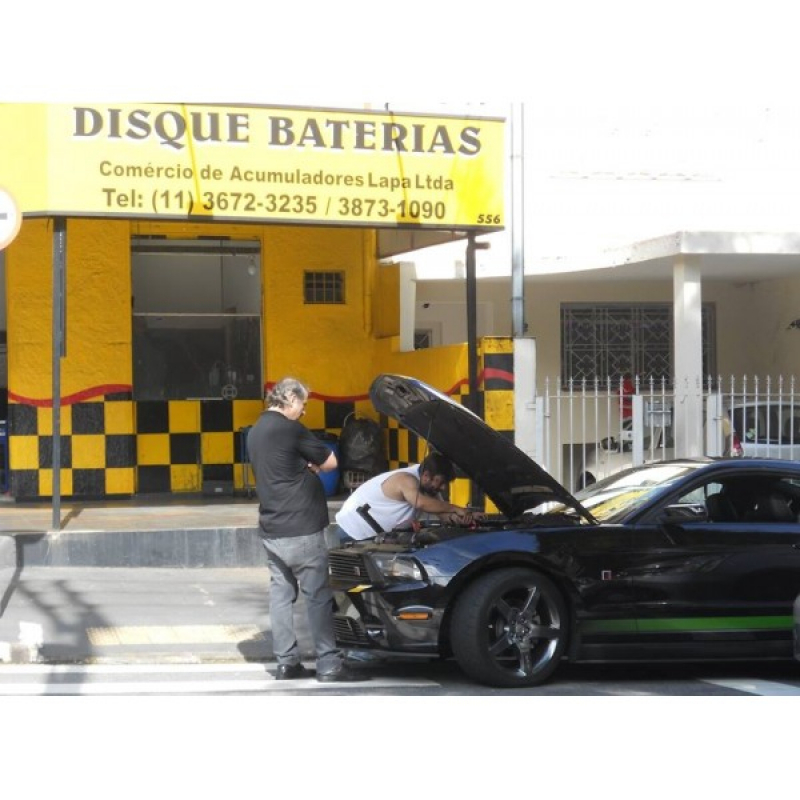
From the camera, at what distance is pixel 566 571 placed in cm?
706

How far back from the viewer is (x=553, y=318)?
16.9 m

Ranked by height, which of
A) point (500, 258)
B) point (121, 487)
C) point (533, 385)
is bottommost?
point (121, 487)

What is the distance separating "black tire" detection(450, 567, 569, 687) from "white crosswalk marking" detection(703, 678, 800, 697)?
100 centimetres

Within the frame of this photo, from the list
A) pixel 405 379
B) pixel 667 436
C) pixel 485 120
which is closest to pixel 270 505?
pixel 405 379

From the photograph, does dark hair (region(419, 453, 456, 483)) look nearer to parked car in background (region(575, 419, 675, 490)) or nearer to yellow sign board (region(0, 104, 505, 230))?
yellow sign board (region(0, 104, 505, 230))

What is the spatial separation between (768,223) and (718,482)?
10055mm

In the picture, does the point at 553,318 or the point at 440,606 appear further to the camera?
the point at 553,318

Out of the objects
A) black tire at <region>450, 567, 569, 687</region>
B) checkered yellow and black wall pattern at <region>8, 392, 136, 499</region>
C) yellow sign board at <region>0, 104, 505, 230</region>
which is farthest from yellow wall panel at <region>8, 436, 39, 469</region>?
black tire at <region>450, 567, 569, 687</region>

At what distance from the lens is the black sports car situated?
22.7 ft

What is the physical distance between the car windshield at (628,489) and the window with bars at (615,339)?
8.44 m

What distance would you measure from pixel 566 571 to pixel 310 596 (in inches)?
56.7

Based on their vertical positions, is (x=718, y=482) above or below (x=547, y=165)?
below

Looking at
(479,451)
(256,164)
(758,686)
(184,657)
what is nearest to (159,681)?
(184,657)

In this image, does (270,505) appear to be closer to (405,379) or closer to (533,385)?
(405,379)
